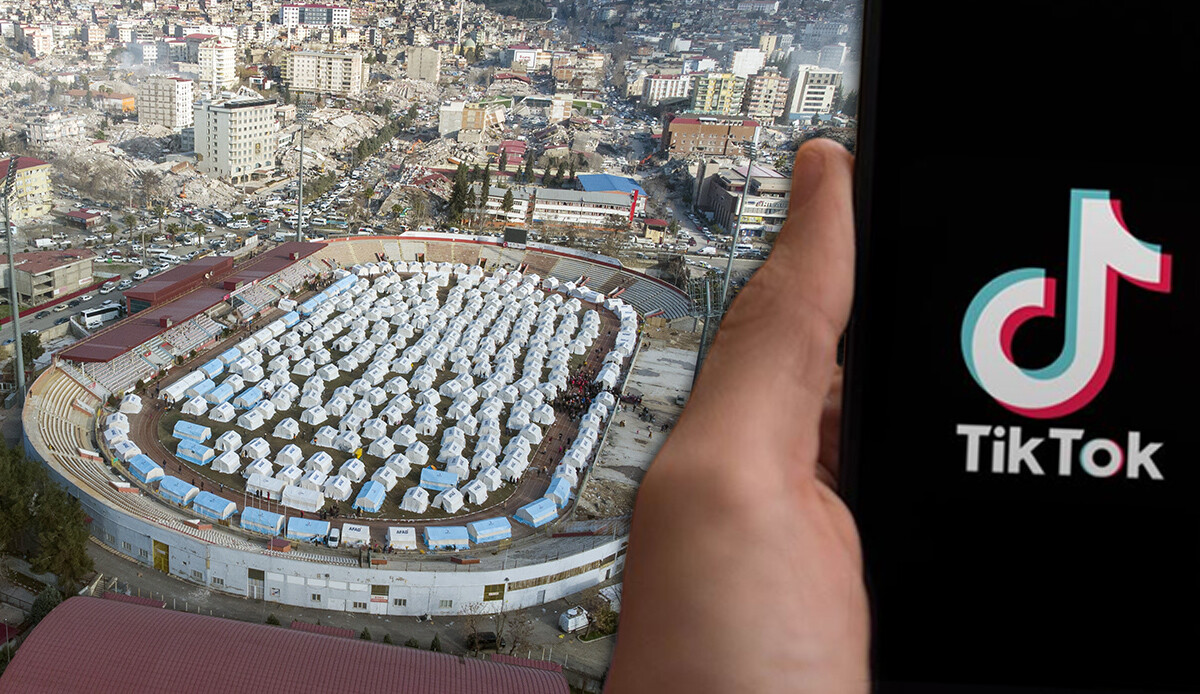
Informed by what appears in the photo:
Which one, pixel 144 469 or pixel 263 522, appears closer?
pixel 263 522

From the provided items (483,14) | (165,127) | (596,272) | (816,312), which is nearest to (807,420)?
(816,312)

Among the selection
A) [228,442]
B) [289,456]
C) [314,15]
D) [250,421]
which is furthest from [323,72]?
[289,456]

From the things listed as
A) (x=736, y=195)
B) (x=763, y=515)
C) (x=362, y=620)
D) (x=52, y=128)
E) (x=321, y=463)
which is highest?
(x=52, y=128)

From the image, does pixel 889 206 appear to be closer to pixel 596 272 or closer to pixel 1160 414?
pixel 1160 414

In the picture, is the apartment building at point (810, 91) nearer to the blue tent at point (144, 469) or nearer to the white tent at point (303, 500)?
the white tent at point (303, 500)

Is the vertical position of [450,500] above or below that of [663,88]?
below

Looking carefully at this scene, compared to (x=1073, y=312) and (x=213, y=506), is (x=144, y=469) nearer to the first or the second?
(x=213, y=506)
